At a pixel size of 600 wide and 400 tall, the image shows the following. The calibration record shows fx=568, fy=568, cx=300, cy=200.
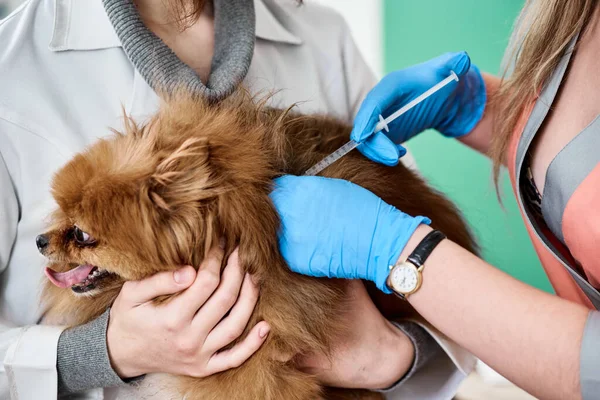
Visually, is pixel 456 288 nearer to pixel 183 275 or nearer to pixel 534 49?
pixel 183 275

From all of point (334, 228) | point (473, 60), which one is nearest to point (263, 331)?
point (334, 228)

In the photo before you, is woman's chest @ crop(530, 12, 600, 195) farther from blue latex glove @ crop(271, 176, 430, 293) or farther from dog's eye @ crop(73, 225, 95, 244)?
dog's eye @ crop(73, 225, 95, 244)

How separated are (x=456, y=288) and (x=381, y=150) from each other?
1.19 feet

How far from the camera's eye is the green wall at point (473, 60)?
295cm

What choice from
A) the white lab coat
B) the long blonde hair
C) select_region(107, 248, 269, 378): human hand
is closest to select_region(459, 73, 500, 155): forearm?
the long blonde hair

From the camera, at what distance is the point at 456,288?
0.98 meters

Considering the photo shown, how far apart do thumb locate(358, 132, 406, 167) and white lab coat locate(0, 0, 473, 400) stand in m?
0.27

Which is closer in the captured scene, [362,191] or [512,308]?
[512,308]

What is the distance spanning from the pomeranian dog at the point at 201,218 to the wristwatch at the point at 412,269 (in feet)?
0.50

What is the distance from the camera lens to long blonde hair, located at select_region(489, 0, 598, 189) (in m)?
1.17

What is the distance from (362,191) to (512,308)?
13.5 inches

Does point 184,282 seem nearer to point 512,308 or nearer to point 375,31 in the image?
point 512,308

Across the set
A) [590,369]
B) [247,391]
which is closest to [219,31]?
[247,391]

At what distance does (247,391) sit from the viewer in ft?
3.46
